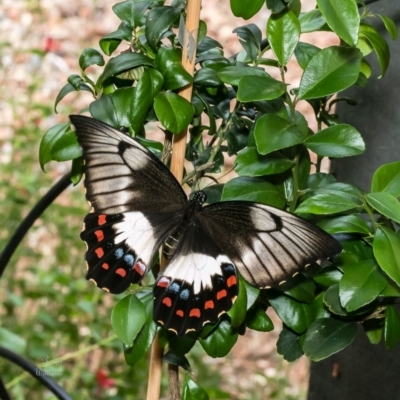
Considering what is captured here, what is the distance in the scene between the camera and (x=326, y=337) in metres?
0.70

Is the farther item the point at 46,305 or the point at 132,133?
the point at 46,305

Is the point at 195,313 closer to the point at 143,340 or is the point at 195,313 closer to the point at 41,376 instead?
the point at 143,340

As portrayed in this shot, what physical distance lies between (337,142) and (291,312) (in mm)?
173

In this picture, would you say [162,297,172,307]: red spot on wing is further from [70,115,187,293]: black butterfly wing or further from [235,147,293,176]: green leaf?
[235,147,293,176]: green leaf

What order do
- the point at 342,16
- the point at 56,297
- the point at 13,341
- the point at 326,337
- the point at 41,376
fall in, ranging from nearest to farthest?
the point at 342,16
the point at 326,337
the point at 41,376
the point at 13,341
the point at 56,297

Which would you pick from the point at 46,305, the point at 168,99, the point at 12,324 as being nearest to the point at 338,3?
the point at 168,99

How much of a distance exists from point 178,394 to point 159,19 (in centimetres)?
39

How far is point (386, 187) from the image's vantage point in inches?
27.1

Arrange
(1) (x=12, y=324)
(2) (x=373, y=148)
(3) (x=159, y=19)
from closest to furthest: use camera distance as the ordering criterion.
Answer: (3) (x=159, y=19), (2) (x=373, y=148), (1) (x=12, y=324)

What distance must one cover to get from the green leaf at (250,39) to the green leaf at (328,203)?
0.19 m

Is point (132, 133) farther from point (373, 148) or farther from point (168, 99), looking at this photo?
point (373, 148)

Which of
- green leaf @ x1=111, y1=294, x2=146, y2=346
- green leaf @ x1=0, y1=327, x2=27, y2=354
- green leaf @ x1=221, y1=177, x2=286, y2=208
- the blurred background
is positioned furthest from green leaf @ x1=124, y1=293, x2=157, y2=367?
green leaf @ x1=0, y1=327, x2=27, y2=354

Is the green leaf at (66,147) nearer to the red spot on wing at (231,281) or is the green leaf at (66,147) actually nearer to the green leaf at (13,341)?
the red spot on wing at (231,281)

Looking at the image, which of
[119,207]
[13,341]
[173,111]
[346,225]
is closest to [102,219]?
[119,207]
